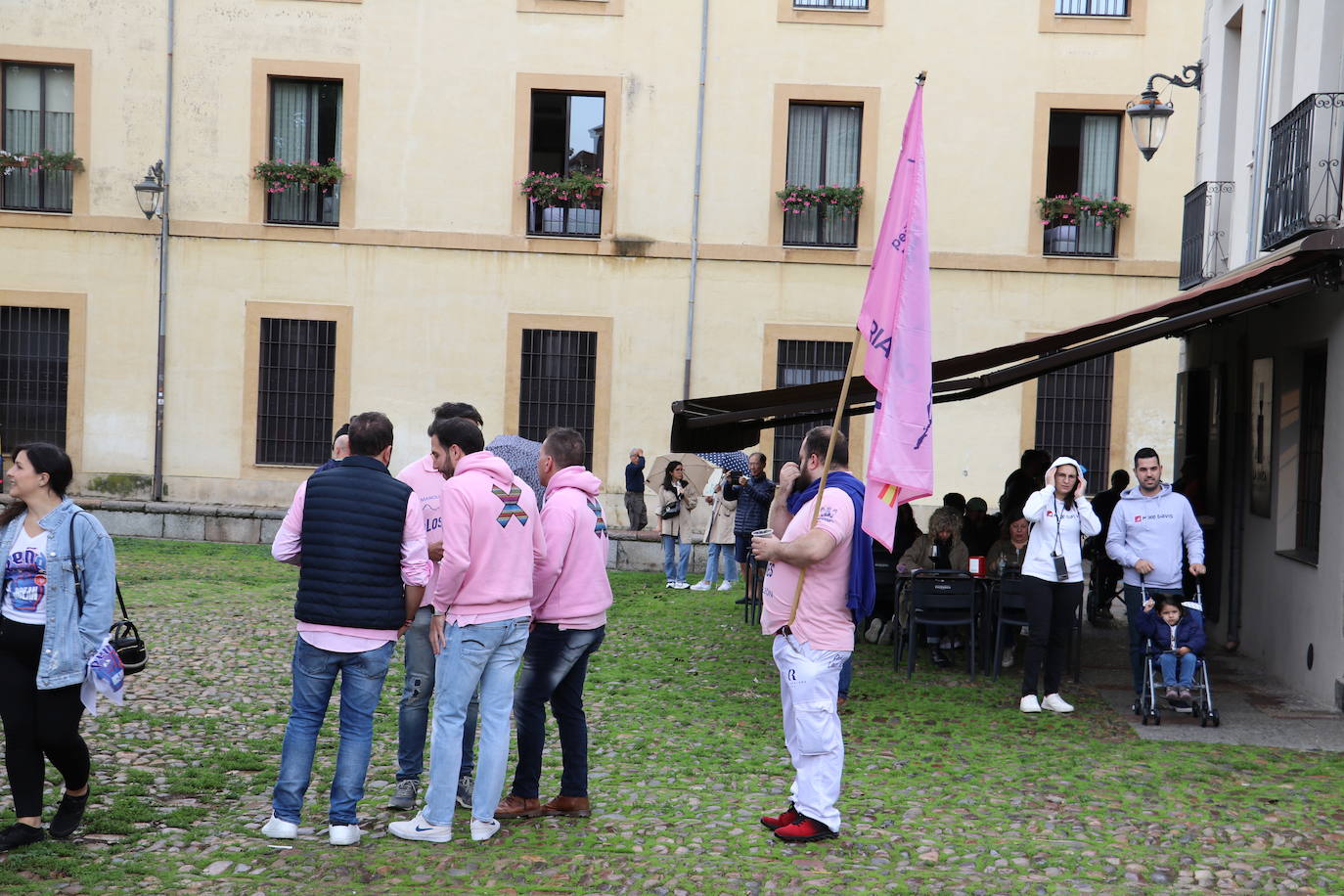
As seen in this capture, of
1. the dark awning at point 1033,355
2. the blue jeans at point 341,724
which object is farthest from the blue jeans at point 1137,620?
the blue jeans at point 341,724

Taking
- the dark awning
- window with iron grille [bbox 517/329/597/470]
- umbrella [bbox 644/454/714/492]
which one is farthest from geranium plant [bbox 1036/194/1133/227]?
the dark awning

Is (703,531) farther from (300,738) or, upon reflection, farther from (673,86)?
(300,738)

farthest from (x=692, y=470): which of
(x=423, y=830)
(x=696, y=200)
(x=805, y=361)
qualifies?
(x=423, y=830)

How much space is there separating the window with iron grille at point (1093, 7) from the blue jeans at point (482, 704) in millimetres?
17961

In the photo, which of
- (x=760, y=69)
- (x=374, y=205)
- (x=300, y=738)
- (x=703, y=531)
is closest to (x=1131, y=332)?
(x=300, y=738)

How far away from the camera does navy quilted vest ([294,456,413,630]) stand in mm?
5734

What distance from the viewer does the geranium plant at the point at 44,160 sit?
2116 centimetres

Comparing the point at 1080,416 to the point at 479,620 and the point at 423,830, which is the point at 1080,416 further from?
the point at 423,830

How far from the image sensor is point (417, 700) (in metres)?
6.43

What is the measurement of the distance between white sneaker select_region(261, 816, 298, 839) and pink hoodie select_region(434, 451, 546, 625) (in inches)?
44.0

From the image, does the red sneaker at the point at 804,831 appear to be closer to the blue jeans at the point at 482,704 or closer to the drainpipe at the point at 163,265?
the blue jeans at the point at 482,704

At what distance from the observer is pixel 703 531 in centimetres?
1748

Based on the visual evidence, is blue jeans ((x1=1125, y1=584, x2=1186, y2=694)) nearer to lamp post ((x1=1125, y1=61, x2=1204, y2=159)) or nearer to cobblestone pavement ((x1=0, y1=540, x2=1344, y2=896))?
cobblestone pavement ((x1=0, y1=540, x2=1344, y2=896))

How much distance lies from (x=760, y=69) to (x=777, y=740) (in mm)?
14941
